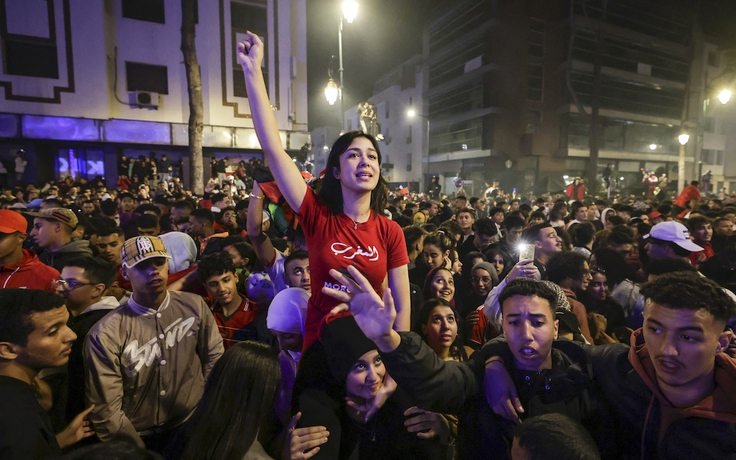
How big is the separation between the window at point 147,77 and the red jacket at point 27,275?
20.9m

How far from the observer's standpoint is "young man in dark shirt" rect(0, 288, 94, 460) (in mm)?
1880

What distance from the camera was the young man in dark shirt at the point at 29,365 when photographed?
6.17 feet

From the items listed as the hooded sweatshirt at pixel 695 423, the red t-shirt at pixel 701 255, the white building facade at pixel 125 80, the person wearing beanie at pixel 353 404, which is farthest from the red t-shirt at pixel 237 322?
the white building facade at pixel 125 80

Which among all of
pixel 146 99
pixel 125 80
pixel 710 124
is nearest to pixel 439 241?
pixel 146 99

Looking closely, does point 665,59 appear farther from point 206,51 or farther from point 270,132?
point 270,132

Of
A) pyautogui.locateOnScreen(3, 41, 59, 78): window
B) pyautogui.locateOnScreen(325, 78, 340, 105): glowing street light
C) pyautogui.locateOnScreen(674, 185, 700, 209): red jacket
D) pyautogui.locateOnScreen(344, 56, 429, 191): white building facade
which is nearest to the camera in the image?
pyautogui.locateOnScreen(674, 185, 700, 209): red jacket

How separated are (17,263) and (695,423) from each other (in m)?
5.48

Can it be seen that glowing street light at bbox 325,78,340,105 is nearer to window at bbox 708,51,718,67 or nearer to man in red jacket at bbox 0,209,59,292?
man in red jacket at bbox 0,209,59,292

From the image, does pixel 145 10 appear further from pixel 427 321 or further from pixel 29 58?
pixel 427 321

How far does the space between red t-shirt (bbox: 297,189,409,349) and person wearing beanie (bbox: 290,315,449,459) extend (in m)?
0.15

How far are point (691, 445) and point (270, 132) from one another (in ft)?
8.28

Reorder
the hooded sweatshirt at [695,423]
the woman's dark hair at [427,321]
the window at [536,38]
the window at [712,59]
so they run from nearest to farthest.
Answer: the hooded sweatshirt at [695,423] < the woman's dark hair at [427,321] < the window at [536,38] < the window at [712,59]

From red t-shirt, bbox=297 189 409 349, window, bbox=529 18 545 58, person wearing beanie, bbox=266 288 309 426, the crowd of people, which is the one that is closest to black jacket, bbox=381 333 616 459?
the crowd of people

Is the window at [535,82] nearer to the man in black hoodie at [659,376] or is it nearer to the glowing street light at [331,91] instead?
the glowing street light at [331,91]
